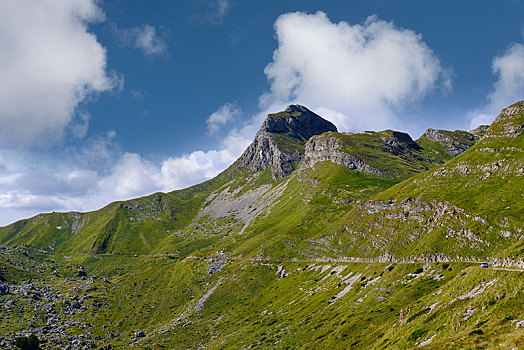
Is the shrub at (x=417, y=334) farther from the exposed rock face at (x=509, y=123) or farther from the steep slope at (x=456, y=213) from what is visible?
the exposed rock face at (x=509, y=123)

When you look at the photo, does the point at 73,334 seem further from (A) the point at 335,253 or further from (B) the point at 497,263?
(B) the point at 497,263

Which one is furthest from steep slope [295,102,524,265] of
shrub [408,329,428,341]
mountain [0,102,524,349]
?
shrub [408,329,428,341]

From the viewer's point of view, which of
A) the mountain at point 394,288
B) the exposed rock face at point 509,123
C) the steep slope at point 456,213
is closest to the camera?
the mountain at point 394,288

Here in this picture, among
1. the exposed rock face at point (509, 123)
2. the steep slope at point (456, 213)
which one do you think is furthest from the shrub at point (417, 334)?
the exposed rock face at point (509, 123)

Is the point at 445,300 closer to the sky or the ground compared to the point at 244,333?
closer to the sky

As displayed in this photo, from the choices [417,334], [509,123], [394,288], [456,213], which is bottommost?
[394,288]

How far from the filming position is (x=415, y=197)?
155250 mm

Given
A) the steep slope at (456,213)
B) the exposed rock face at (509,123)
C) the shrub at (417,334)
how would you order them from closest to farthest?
1. the shrub at (417,334)
2. the steep slope at (456,213)
3. the exposed rock face at (509,123)

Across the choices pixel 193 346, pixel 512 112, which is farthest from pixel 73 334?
pixel 512 112

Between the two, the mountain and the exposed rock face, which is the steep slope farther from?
the mountain

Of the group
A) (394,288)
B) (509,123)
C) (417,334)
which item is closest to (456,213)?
(394,288)

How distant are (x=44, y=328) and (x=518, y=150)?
927 ft

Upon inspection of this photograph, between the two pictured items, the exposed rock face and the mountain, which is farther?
the exposed rock face

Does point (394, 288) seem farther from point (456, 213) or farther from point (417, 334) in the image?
point (417, 334)
